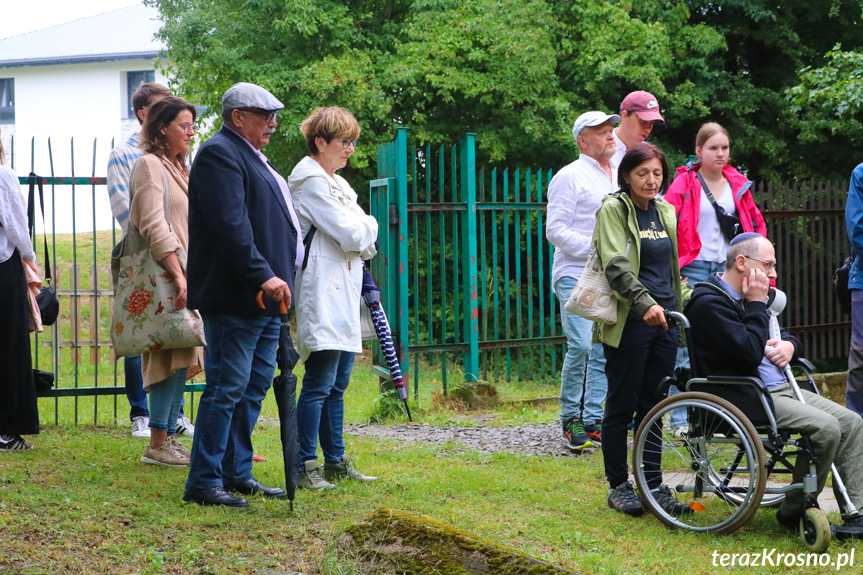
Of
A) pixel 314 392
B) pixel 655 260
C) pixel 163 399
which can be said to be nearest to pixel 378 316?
pixel 314 392

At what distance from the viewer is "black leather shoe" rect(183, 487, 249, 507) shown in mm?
4137

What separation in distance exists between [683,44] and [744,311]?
1214 cm

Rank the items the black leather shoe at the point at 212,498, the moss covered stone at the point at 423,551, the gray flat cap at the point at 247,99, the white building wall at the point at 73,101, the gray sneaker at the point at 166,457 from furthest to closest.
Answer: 1. the white building wall at the point at 73,101
2. the gray sneaker at the point at 166,457
3. the gray flat cap at the point at 247,99
4. the black leather shoe at the point at 212,498
5. the moss covered stone at the point at 423,551

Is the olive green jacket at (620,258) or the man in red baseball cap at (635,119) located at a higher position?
the man in red baseball cap at (635,119)

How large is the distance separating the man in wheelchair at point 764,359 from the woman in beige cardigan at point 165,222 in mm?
2676

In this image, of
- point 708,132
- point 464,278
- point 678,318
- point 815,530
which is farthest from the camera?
point 464,278

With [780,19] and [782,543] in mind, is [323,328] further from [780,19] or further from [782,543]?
[780,19]

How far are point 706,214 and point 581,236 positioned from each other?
2.84 ft

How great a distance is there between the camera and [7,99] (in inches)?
1289

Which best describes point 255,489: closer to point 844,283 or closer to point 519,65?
point 844,283

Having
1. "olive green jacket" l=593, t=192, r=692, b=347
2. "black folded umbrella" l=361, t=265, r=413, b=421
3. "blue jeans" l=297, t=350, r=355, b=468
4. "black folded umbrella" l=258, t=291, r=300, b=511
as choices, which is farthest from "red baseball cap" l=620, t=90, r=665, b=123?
"black folded umbrella" l=258, t=291, r=300, b=511

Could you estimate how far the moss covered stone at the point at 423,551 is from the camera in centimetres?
294

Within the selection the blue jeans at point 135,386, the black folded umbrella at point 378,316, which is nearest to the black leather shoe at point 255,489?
the black folded umbrella at point 378,316

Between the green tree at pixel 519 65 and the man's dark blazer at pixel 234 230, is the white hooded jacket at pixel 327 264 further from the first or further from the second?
the green tree at pixel 519 65
